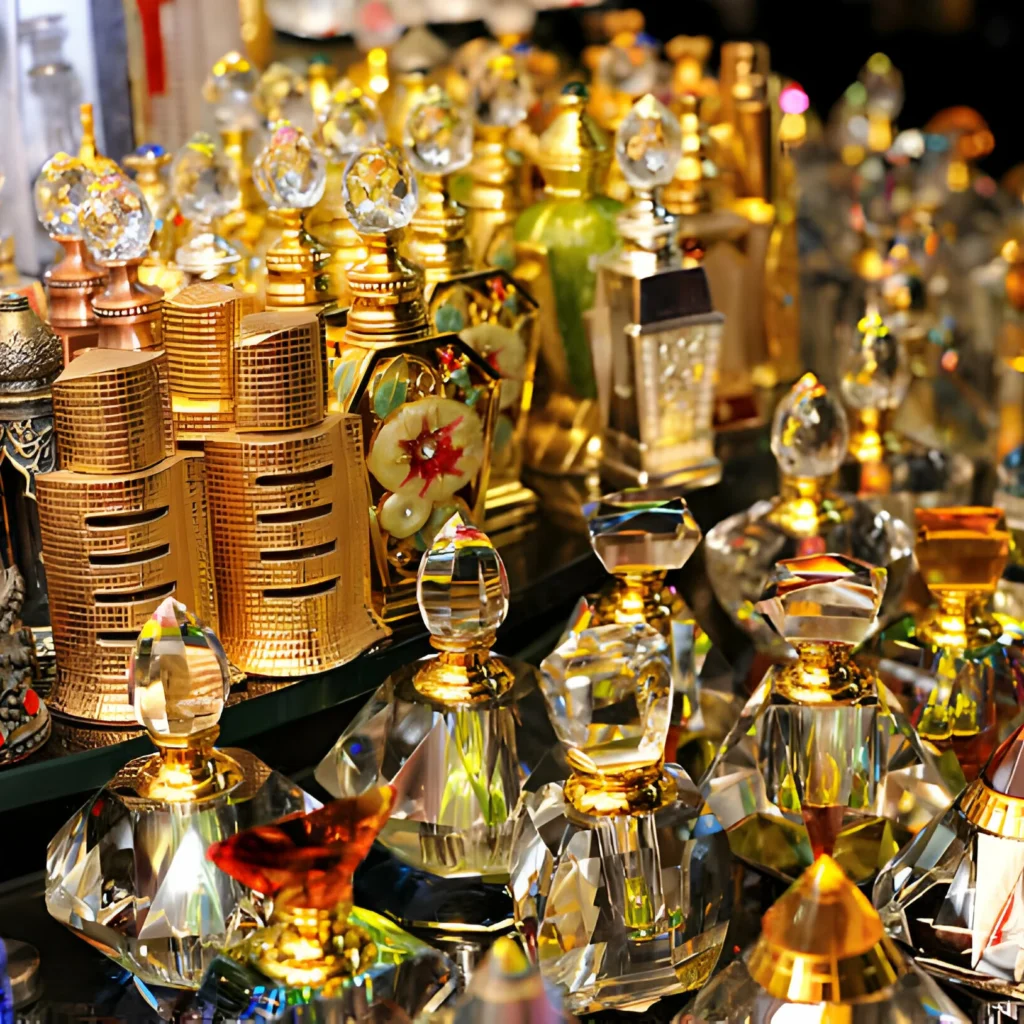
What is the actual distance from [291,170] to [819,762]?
0.45 meters

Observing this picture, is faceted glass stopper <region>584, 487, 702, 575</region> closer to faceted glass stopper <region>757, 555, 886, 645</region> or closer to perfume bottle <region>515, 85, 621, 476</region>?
faceted glass stopper <region>757, 555, 886, 645</region>

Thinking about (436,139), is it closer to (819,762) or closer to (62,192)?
(62,192)

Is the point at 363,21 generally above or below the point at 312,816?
above

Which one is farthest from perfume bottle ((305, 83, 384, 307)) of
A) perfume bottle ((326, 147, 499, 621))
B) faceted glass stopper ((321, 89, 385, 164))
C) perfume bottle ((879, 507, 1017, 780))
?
perfume bottle ((879, 507, 1017, 780))

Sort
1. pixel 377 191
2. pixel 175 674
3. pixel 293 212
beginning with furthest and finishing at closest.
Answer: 1. pixel 293 212
2. pixel 377 191
3. pixel 175 674

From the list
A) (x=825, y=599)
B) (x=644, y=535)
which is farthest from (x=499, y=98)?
(x=825, y=599)

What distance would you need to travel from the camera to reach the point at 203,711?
653mm

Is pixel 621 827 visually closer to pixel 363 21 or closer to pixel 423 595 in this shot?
pixel 423 595

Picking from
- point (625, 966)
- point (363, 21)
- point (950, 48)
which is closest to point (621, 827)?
point (625, 966)

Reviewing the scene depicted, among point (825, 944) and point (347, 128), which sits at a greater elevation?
point (347, 128)

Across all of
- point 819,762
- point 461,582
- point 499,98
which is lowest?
point 819,762

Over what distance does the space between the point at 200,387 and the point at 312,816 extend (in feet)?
1.03

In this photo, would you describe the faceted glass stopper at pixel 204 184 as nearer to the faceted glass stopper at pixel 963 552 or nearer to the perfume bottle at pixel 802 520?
the perfume bottle at pixel 802 520

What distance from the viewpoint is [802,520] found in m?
1.00
